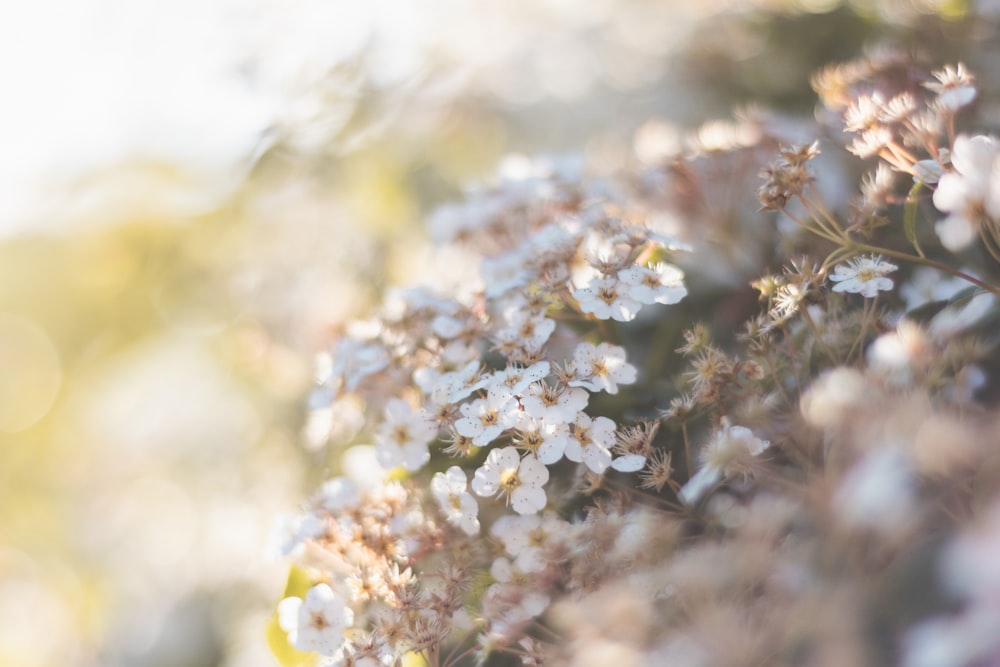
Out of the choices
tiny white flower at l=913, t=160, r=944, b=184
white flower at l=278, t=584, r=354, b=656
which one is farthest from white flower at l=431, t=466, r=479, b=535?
tiny white flower at l=913, t=160, r=944, b=184

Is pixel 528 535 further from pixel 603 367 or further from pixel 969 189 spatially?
pixel 969 189

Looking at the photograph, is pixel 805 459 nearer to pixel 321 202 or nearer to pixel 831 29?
pixel 831 29

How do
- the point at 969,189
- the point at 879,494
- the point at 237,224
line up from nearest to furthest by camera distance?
the point at 879,494 < the point at 969,189 < the point at 237,224

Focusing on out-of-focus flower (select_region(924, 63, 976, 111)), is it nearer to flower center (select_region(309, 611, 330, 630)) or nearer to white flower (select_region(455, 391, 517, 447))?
white flower (select_region(455, 391, 517, 447))

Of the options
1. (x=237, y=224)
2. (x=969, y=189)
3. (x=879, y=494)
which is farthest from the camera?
(x=237, y=224)

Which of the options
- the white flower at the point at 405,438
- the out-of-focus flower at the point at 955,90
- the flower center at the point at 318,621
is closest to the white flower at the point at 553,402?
the white flower at the point at 405,438

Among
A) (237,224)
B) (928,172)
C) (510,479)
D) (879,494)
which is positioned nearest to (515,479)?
(510,479)

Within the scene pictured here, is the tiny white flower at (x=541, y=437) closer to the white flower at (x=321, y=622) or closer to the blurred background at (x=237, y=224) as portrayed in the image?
the white flower at (x=321, y=622)

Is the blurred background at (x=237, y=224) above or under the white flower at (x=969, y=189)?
under
